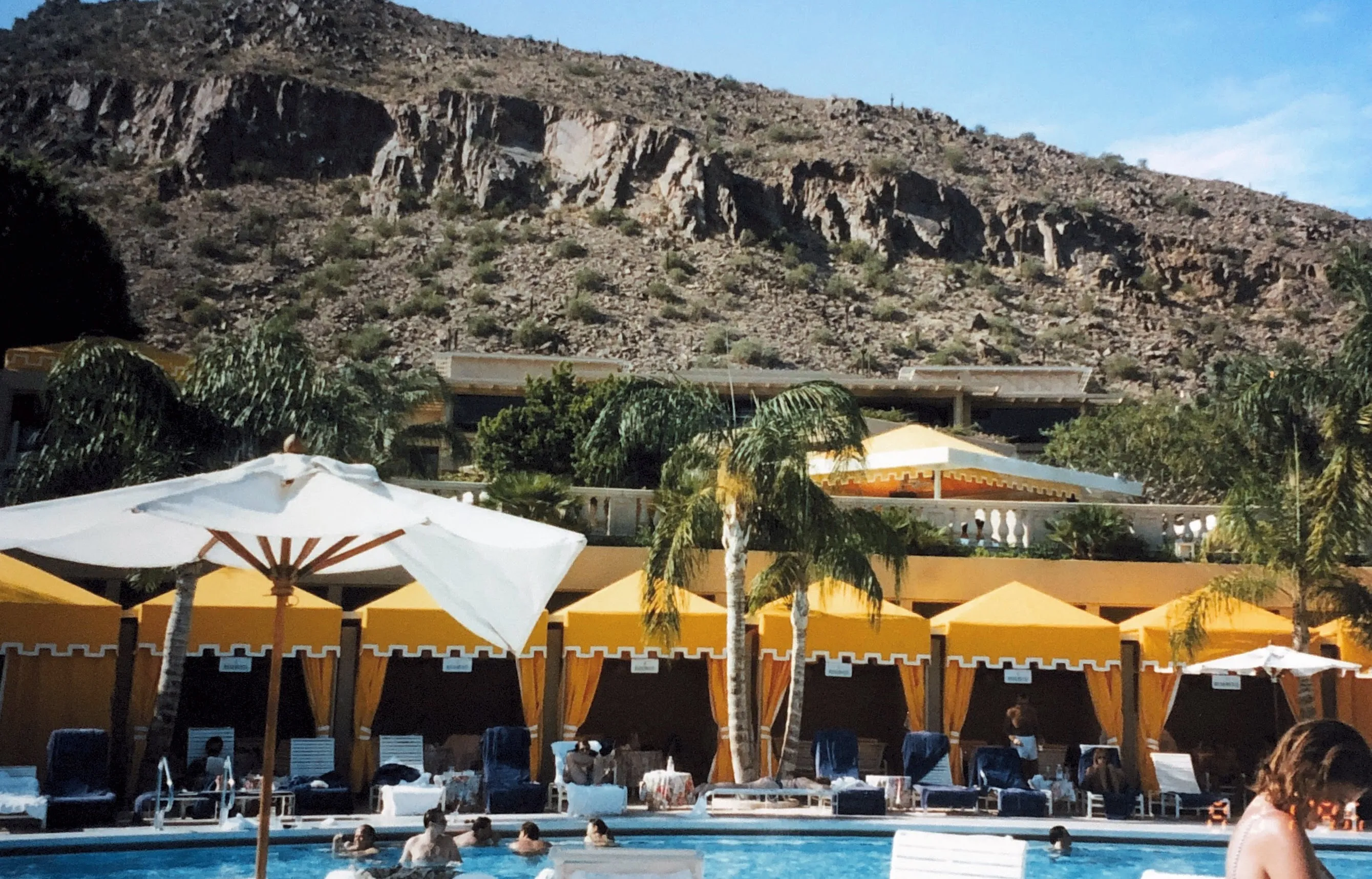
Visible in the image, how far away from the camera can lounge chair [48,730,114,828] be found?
498 inches

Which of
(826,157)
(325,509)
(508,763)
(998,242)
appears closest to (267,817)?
(325,509)

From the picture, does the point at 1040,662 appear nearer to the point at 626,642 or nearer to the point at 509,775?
the point at 626,642

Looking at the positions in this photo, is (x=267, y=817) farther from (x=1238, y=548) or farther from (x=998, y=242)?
(x=998, y=242)

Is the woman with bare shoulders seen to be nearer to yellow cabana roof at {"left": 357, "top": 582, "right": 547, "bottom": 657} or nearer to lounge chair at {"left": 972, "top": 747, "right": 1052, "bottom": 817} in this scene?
lounge chair at {"left": 972, "top": 747, "right": 1052, "bottom": 817}

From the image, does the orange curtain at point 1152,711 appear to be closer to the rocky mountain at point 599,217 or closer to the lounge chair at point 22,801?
the lounge chair at point 22,801

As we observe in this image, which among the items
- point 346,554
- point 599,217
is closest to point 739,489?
point 346,554

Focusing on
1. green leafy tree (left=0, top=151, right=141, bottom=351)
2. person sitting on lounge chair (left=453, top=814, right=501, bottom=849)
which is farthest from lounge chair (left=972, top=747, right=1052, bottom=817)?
Answer: green leafy tree (left=0, top=151, right=141, bottom=351)

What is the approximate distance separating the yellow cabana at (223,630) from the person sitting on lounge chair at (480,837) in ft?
12.7

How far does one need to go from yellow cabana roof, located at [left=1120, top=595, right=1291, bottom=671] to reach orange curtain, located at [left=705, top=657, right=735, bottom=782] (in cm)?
481

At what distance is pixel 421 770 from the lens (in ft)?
49.9

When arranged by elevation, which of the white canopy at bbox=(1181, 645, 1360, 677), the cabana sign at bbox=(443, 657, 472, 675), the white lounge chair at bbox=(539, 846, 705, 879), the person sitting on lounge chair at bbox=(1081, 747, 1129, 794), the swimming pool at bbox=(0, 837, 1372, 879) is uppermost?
the white canopy at bbox=(1181, 645, 1360, 677)

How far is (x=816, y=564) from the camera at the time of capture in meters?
15.4

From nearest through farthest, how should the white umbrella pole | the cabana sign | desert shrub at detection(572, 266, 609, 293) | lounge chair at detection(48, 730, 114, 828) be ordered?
the white umbrella pole → lounge chair at detection(48, 730, 114, 828) → the cabana sign → desert shrub at detection(572, 266, 609, 293)

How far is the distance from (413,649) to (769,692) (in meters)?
4.28
